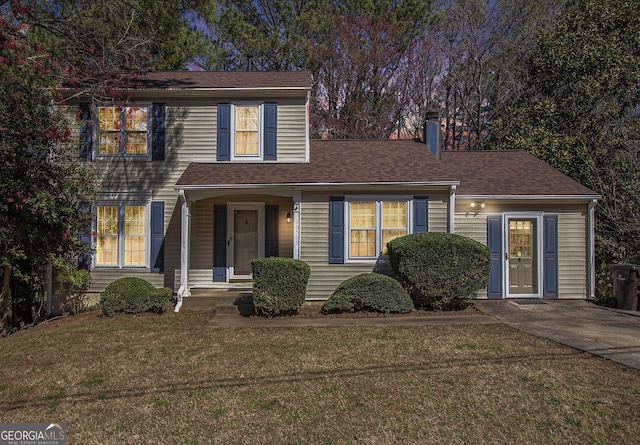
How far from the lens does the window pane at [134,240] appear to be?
1175 cm

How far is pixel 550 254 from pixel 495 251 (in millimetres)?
1420

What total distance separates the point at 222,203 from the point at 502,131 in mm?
13036

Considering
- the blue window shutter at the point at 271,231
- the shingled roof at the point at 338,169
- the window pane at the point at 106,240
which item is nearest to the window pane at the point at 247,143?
the shingled roof at the point at 338,169

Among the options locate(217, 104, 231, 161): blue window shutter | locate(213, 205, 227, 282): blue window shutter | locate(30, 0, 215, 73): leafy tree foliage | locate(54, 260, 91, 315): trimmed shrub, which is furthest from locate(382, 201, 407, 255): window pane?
locate(54, 260, 91, 315): trimmed shrub

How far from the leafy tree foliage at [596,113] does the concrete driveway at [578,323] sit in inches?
166

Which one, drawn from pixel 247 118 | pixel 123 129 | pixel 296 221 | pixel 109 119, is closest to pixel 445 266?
pixel 296 221

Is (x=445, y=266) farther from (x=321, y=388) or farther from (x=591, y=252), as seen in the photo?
(x=321, y=388)

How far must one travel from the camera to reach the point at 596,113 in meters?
16.5

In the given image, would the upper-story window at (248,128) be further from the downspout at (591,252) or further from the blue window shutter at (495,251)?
the downspout at (591,252)

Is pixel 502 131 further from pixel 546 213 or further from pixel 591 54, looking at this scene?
pixel 546 213

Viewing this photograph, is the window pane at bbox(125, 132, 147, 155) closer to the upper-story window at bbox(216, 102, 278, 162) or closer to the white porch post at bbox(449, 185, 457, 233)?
the upper-story window at bbox(216, 102, 278, 162)

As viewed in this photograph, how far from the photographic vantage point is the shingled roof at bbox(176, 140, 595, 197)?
11.0 meters

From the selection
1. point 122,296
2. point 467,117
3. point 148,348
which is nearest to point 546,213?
point 148,348

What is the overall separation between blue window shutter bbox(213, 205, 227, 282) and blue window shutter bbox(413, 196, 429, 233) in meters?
5.13
